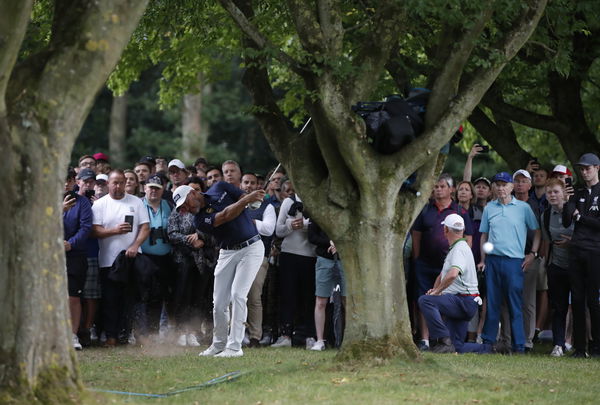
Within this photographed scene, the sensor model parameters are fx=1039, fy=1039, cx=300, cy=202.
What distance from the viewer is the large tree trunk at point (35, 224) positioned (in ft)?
25.9

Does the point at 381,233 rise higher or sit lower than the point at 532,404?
higher

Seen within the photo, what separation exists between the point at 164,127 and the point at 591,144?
30867mm

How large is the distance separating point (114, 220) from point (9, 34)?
6788 mm

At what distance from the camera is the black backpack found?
1105cm

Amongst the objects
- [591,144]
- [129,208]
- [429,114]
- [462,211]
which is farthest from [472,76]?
[591,144]

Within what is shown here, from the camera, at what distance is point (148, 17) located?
45.1 ft

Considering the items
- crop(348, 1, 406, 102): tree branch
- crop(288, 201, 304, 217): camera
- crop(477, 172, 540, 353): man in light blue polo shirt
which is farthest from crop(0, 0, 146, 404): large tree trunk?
crop(477, 172, 540, 353): man in light blue polo shirt

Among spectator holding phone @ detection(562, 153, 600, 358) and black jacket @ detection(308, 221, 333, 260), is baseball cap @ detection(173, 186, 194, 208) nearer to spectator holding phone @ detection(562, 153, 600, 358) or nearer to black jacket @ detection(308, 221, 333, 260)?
black jacket @ detection(308, 221, 333, 260)

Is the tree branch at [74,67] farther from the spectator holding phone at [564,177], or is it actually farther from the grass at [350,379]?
the spectator holding phone at [564,177]

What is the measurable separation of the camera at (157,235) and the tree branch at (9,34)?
6.97 meters

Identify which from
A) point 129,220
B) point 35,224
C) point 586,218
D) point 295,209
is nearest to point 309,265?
point 295,209

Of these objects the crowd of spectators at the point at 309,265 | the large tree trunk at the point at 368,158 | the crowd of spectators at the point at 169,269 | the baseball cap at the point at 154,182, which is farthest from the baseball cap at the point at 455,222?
the baseball cap at the point at 154,182

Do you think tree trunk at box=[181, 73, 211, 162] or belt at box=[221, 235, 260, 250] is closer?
belt at box=[221, 235, 260, 250]

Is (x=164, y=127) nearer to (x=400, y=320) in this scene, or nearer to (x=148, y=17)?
(x=148, y=17)
